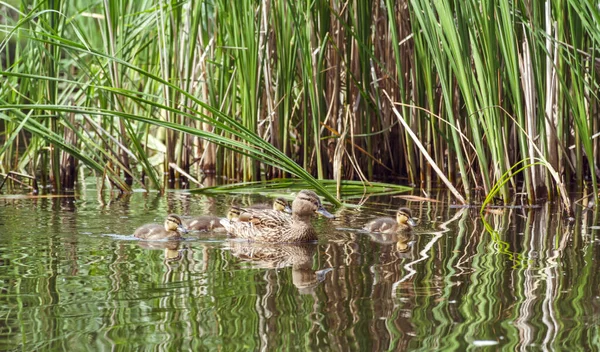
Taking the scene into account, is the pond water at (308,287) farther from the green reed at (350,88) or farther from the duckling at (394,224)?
the green reed at (350,88)

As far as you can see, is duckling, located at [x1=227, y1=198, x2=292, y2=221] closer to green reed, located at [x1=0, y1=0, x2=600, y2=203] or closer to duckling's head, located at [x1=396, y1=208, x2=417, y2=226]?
green reed, located at [x1=0, y1=0, x2=600, y2=203]

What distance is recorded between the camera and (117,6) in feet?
24.3

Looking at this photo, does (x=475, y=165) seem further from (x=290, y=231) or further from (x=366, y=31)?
(x=290, y=231)

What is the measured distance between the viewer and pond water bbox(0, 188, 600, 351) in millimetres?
3221

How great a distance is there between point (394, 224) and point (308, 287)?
1811 millimetres

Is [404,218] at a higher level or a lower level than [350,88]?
lower

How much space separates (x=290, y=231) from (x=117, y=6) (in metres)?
2.68

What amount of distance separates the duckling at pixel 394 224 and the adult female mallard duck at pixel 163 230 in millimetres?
1084

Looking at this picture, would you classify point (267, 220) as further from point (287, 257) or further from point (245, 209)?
point (287, 257)

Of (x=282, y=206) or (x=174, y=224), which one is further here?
(x=282, y=206)

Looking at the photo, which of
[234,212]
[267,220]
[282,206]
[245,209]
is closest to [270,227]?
[267,220]

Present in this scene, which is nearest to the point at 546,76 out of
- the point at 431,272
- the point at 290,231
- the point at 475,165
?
the point at 475,165

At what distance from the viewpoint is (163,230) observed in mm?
5523

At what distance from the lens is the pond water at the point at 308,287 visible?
322 cm
